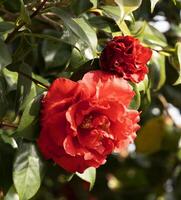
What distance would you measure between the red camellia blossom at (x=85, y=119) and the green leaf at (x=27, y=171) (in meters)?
0.13

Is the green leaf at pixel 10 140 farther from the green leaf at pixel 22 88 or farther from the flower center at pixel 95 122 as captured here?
the flower center at pixel 95 122

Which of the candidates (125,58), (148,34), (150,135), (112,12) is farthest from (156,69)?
(150,135)

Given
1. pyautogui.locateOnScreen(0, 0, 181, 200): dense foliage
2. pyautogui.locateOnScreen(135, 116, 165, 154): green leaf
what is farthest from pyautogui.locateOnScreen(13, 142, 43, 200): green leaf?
pyautogui.locateOnScreen(135, 116, 165, 154): green leaf

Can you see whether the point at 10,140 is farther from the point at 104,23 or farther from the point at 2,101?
the point at 104,23

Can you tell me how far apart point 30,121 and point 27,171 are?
0.17 metres

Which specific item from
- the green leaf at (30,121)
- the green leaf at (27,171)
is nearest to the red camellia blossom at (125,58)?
the green leaf at (30,121)

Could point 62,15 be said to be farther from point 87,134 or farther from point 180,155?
point 180,155

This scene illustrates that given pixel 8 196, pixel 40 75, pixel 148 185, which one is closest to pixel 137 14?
pixel 40 75

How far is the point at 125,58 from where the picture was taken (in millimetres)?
1245

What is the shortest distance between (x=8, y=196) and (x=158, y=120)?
1.03 m

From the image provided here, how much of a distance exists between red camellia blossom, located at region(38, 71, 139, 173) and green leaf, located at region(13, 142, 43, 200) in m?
0.13

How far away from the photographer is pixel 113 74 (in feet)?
4.10

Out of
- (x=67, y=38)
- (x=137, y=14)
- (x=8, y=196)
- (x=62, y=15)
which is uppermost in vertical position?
(x=62, y=15)

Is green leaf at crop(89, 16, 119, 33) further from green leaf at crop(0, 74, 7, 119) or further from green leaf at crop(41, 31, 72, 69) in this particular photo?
green leaf at crop(0, 74, 7, 119)
